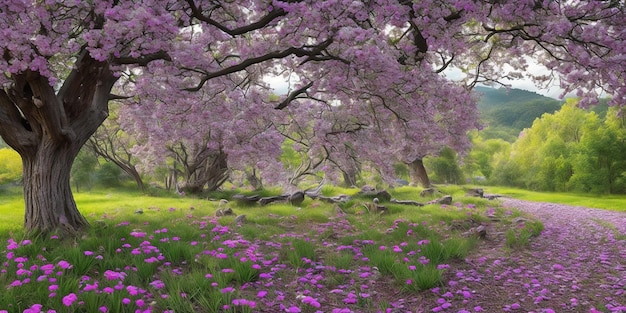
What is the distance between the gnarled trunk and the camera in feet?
27.0

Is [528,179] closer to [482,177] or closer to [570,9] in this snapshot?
[482,177]

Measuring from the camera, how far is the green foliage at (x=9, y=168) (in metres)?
37.0

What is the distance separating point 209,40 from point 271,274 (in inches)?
259

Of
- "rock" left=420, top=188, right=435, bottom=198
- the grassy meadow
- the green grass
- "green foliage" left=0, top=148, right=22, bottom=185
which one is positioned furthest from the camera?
"green foliage" left=0, top=148, right=22, bottom=185

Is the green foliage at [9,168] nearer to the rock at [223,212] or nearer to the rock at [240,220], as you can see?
the rock at [223,212]

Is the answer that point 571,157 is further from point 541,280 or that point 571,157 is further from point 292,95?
point 541,280

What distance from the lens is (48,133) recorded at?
27.5 ft

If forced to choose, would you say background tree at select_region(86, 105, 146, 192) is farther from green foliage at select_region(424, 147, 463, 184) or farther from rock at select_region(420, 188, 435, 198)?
green foliage at select_region(424, 147, 463, 184)

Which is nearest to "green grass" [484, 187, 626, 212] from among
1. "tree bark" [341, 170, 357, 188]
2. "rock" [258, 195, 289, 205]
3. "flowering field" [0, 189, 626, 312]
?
"tree bark" [341, 170, 357, 188]

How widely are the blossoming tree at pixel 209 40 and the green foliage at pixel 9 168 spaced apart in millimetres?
34391

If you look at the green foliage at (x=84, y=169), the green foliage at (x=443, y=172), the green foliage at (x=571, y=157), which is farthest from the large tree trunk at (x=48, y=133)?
the green foliage at (x=443, y=172)

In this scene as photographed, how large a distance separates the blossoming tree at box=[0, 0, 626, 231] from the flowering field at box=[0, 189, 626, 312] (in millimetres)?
2073

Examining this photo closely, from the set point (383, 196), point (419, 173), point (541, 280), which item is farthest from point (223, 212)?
point (419, 173)

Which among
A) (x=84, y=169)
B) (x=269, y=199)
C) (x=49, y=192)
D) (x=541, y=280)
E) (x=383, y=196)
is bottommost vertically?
(x=541, y=280)
